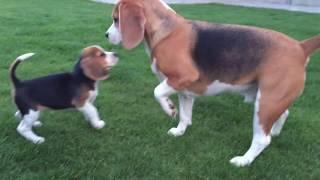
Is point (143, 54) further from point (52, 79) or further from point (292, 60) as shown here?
point (292, 60)

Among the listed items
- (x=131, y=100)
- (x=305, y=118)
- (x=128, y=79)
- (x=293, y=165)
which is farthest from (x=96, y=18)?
(x=293, y=165)

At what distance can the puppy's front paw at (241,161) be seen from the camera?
14.7 ft

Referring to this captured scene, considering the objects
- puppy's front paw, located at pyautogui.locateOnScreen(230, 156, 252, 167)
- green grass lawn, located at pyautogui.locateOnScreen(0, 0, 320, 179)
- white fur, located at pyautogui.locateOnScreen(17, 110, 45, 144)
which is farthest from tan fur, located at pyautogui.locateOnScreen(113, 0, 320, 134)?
white fur, located at pyautogui.locateOnScreen(17, 110, 45, 144)

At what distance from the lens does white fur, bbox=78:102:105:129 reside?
4852mm

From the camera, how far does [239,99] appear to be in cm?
618

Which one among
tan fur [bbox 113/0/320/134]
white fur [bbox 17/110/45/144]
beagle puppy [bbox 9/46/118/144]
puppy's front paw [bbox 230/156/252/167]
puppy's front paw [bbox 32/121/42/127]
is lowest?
puppy's front paw [bbox 32/121/42/127]

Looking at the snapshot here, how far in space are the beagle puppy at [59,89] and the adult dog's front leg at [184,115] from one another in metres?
0.76

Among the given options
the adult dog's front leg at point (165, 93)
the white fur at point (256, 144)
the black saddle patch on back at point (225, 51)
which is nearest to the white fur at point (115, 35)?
the adult dog's front leg at point (165, 93)

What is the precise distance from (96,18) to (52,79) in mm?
7007

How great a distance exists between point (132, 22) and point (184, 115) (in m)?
1.12

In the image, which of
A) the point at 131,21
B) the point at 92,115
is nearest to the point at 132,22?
the point at 131,21

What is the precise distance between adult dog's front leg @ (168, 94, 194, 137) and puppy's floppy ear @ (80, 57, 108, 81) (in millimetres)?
793

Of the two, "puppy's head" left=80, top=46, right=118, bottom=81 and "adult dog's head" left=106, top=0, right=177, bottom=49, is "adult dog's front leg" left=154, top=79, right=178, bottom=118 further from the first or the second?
"puppy's head" left=80, top=46, right=118, bottom=81

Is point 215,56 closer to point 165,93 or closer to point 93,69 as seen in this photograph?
point 165,93
